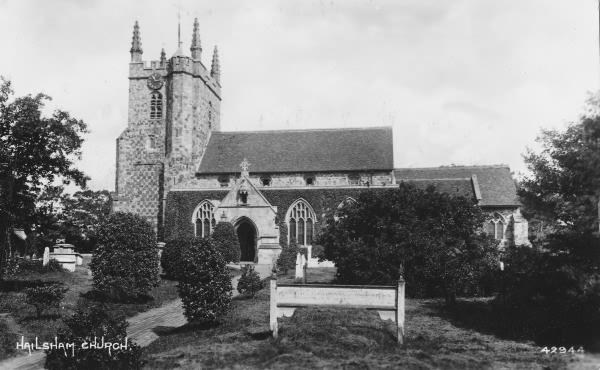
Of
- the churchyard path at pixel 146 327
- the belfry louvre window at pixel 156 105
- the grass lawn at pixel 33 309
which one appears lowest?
the churchyard path at pixel 146 327

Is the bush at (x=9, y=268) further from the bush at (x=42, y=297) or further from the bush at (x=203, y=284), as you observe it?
the bush at (x=203, y=284)

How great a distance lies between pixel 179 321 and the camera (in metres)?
17.3

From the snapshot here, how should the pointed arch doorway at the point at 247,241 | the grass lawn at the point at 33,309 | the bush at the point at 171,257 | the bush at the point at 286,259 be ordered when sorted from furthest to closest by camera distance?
the pointed arch doorway at the point at 247,241 < the bush at the point at 286,259 < the bush at the point at 171,257 < the grass lawn at the point at 33,309

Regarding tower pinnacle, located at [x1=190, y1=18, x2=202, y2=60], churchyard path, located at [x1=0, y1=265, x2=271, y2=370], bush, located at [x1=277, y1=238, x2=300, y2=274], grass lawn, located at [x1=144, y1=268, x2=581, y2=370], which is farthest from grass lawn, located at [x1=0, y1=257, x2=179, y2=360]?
tower pinnacle, located at [x1=190, y1=18, x2=202, y2=60]

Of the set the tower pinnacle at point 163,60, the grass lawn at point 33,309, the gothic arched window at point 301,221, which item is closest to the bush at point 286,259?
the gothic arched window at point 301,221

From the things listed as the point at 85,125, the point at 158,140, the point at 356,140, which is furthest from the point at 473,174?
the point at 85,125

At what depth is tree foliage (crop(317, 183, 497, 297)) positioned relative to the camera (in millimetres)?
20297

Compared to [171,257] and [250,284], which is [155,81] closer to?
[171,257]

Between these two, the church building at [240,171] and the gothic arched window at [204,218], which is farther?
the gothic arched window at [204,218]

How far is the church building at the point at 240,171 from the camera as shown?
39.9m

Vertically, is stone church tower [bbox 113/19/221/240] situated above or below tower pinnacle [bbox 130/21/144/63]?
below

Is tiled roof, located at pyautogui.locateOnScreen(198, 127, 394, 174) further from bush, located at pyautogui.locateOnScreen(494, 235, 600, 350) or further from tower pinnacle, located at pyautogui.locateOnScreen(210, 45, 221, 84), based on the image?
bush, located at pyautogui.locateOnScreen(494, 235, 600, 350)

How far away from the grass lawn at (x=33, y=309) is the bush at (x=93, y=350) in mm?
2606

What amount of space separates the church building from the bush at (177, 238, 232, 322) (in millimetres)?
21666
